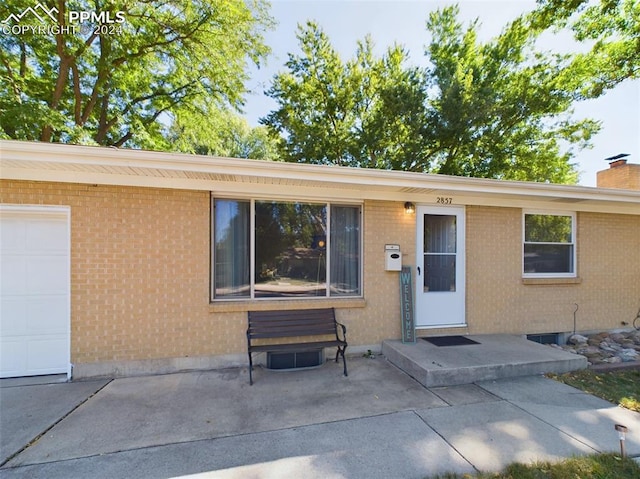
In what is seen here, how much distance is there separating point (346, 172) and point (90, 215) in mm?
3710

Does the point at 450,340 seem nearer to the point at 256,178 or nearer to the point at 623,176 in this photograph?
the point at 256,178

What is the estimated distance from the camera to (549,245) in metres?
6.00

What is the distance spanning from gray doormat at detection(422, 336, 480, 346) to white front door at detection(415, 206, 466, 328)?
226 millimetres

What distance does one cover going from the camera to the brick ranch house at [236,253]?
3.99 meters

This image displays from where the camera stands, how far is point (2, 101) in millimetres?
7477

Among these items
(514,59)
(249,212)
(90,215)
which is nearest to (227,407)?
(249,212)

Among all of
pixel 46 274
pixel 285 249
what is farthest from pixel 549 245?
pixel 46 274

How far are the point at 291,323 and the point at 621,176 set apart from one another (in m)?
9.49

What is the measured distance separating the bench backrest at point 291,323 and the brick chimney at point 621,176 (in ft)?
28.6

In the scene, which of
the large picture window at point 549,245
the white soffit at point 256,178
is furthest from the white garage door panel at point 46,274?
the large picture window at point 549,245

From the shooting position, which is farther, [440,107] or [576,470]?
[440,107]

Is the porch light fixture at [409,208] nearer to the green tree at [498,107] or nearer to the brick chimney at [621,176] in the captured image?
the brick chimney at [621,176]

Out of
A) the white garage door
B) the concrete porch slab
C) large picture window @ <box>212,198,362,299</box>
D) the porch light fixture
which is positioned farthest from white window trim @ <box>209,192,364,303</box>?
the white garage door

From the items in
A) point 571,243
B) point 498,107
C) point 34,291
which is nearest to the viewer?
point 34,291
